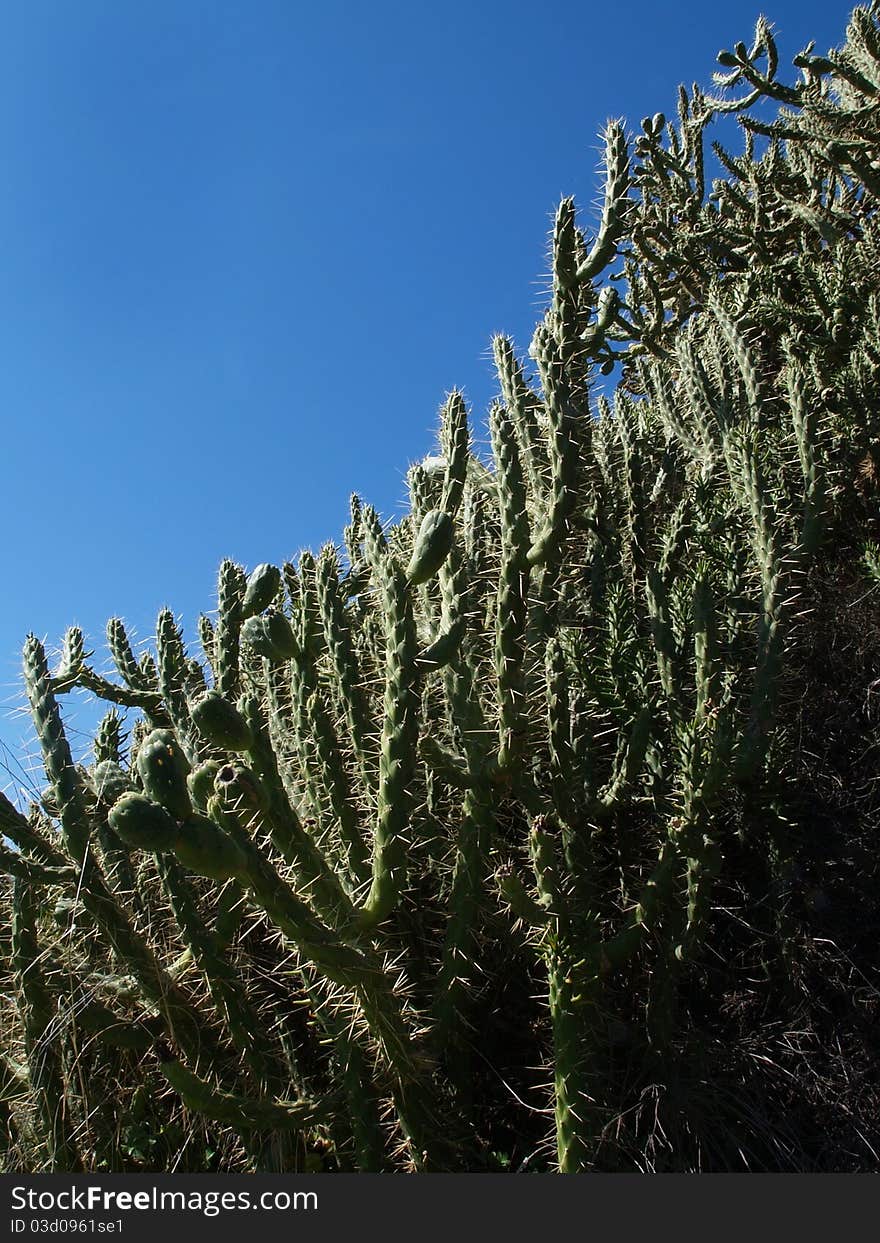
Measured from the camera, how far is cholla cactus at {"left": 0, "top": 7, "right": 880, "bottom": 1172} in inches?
91.1

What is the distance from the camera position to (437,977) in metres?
→ 2.58

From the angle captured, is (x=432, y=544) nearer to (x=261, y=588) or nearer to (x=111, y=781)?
(x=261, y=588)

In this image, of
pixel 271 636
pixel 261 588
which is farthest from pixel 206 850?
pixel 261 588

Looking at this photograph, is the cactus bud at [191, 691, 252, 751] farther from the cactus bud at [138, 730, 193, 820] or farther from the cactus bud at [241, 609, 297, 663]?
the cactus bud at [241, 609, 297, 663]

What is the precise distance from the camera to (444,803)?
3031mm

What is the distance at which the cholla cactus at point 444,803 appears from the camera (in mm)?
2314

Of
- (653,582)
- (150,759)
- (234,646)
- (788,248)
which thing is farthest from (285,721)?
(788,248)

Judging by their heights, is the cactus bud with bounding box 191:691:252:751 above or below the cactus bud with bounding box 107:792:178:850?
above

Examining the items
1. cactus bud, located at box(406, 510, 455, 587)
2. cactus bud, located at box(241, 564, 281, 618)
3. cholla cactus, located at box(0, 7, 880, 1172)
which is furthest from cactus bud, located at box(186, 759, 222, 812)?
cactus bud, located at box(406, 510, 455, 587)

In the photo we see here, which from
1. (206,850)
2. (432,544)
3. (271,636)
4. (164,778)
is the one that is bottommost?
(206,850)

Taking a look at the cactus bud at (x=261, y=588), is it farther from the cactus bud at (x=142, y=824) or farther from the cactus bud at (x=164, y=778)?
the cactus bud at (x=142, y=824)

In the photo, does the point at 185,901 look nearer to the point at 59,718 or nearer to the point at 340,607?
the point at 59,718

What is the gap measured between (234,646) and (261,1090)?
130 cm

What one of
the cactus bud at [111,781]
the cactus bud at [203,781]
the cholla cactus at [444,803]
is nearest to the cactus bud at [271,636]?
the cholla cactus at [444,803]
